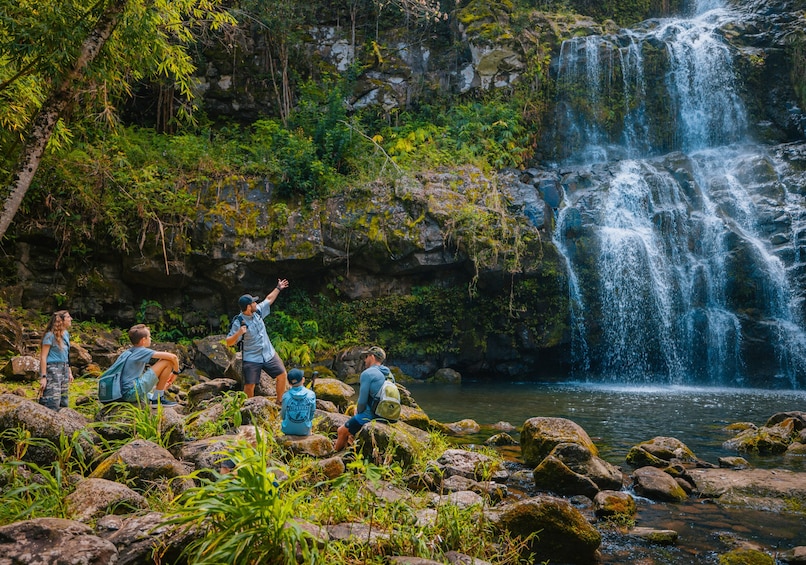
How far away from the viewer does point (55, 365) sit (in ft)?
21.8

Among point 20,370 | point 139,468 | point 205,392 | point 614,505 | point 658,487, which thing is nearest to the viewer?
point 139,468

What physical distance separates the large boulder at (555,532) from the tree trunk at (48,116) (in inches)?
215

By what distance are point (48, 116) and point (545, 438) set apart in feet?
22.5

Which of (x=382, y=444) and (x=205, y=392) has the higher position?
(x=205, y=392)

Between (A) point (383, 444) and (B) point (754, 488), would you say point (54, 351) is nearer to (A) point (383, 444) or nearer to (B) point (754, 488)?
(A) point (383, 444)

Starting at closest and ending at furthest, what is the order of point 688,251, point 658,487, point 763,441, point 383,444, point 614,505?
1. point 614,505
2. point 383,444
3. point 658,487
4. point 763,441
5. point 688,251

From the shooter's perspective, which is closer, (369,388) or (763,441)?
(369,388)

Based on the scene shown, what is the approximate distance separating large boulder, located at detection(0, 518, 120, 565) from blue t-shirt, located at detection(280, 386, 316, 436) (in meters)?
2.70

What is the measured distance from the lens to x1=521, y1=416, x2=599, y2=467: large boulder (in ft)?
23.3

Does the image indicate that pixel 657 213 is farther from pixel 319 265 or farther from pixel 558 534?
pixel 558 534

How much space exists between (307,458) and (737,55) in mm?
22744

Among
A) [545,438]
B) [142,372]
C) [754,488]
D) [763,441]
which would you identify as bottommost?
[754,488]

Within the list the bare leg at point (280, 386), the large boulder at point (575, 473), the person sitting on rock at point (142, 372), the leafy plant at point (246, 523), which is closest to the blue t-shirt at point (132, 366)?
the person sitting on rock at point (142, 372)

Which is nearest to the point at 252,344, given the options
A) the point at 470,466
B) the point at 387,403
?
the point at 387,403
